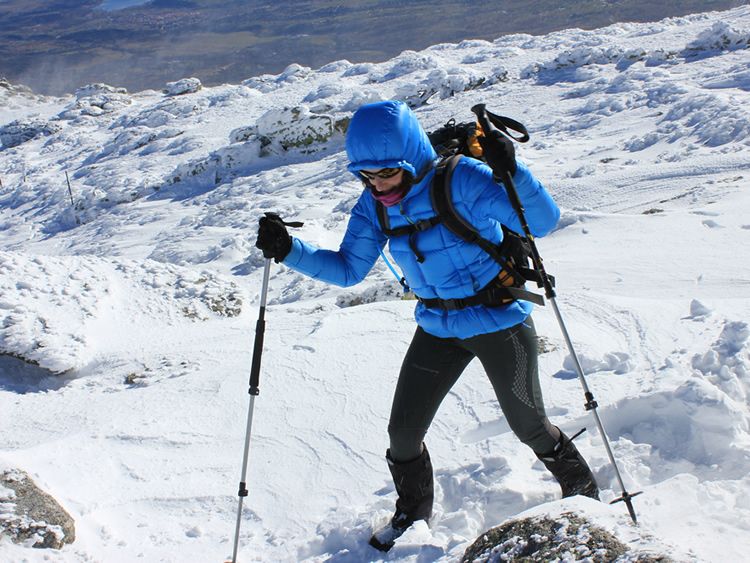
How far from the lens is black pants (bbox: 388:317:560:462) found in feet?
9.23

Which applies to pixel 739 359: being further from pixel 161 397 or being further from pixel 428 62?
pixel 428 62

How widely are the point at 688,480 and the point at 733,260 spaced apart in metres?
3.69

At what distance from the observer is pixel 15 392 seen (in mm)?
5359

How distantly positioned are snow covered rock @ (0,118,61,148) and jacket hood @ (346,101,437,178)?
117ft

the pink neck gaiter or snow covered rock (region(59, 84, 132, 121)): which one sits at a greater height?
the pink neck gaiter

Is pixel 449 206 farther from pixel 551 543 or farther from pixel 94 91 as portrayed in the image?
pixel 94 91

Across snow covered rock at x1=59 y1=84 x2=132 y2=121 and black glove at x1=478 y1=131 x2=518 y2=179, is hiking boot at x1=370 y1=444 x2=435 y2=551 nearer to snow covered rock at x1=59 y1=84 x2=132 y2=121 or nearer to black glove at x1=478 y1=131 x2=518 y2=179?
black glove at x1=478 y1=131 x2=518 y2=179

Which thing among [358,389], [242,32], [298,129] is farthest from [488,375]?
[242,32]

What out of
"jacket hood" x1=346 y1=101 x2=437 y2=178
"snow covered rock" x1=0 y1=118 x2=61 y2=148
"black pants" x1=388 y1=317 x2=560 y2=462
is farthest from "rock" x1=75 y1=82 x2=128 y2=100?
"black pants" x1=388 y1=317 x2=560 y2=462

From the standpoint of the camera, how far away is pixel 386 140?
8.75 feet

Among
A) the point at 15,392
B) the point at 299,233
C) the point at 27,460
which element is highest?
the point at 27,460

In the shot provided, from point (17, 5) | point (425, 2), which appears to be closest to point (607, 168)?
point (425, 2)

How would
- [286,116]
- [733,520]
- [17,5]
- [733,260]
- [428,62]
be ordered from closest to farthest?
[733,520] → [733,260] → [286,116] → [428,62] → [17,5]

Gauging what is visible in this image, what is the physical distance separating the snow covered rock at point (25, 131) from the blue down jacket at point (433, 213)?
35.6 m
